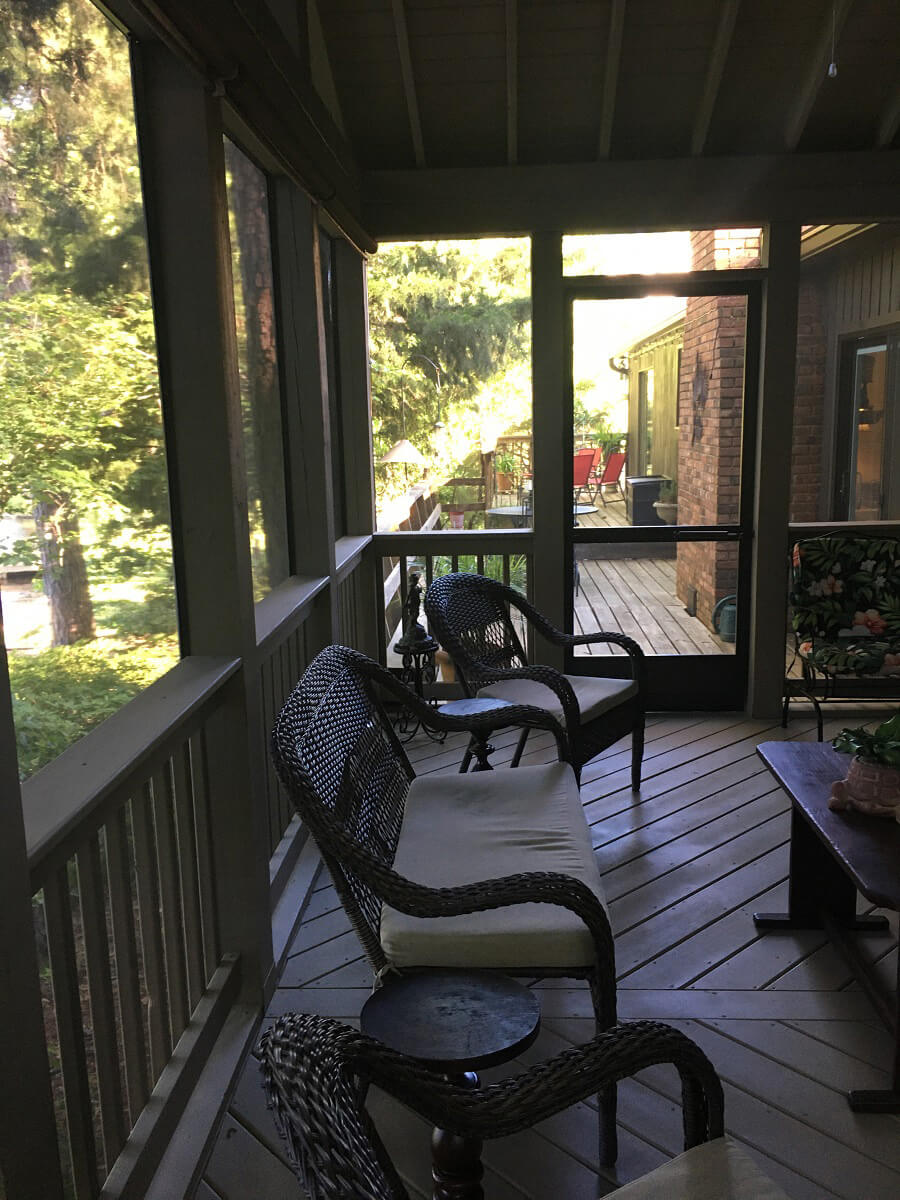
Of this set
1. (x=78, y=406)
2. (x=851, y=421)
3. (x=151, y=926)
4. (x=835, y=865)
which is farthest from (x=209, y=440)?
(x=851, y=421)

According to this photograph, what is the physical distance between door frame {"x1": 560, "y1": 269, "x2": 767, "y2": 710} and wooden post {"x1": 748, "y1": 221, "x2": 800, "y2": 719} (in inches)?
2.5

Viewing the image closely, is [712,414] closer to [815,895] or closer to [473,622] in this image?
[473,622]

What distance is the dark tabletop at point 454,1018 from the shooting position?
1.57 meters

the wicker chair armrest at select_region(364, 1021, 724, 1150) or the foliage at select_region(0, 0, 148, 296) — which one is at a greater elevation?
the foliage at select_region(0, 0, 148, 296)

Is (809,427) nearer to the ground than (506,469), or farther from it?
farther from it

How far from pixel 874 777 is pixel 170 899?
1645mm

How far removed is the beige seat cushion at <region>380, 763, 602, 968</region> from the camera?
178 centimetres

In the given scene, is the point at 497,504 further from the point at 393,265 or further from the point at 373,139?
the point at 373,139

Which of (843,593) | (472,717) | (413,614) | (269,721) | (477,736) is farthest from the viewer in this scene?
(413,614)

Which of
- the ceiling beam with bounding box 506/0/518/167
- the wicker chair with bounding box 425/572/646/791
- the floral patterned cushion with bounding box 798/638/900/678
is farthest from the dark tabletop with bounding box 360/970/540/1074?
the ceiling beam with bounding box 506/0/518/167

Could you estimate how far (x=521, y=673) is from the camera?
3213mm

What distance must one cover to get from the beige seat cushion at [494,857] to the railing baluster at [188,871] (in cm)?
46

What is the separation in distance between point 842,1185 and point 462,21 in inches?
152

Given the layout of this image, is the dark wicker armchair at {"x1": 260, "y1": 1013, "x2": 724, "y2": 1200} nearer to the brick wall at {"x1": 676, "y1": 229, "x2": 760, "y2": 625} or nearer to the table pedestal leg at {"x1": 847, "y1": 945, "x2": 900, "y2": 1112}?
the table pedestal leg at {"x1": 847, "y1": 945, "x2": 900, "y2": 1112}
